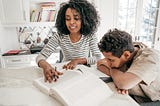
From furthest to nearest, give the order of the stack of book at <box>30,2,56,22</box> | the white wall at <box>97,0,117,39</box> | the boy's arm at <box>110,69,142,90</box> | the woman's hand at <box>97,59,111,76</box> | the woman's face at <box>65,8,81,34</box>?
the white wall at <box>97,0,117,39</box> → the stack of book at <box>30,2,56,22</box> → the woman's face at <box>65,8,81,34</box> → the woman's hand at <box>97,59,111,76</box> → the boy's arm at <box>110,69,142,90</box>

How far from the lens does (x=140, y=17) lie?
313cm

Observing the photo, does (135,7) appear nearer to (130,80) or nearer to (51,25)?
(51,25)

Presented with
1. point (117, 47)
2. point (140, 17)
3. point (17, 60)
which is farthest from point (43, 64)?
point (140, 17)

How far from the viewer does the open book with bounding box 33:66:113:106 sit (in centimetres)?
79

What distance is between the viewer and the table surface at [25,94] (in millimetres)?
828

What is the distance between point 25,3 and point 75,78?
6.91 ft

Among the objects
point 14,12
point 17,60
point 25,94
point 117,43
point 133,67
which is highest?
point 14,12

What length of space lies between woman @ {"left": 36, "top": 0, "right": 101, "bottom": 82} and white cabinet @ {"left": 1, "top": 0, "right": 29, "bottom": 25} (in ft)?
4.04

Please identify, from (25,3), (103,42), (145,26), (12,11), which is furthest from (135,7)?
(103,42)

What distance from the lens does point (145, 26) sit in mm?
3268

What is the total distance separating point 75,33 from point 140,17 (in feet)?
6.34

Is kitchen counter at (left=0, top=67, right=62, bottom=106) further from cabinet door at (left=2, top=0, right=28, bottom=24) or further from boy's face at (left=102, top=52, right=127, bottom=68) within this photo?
cabinet door at (left=2, top=0, right=28, bottom=24)

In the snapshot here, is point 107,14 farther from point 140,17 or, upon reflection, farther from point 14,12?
point 14,12

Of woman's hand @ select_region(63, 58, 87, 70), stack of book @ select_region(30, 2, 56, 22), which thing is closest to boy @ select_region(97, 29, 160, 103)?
woman's hand @ select_region(63, 58, 87, 70)
